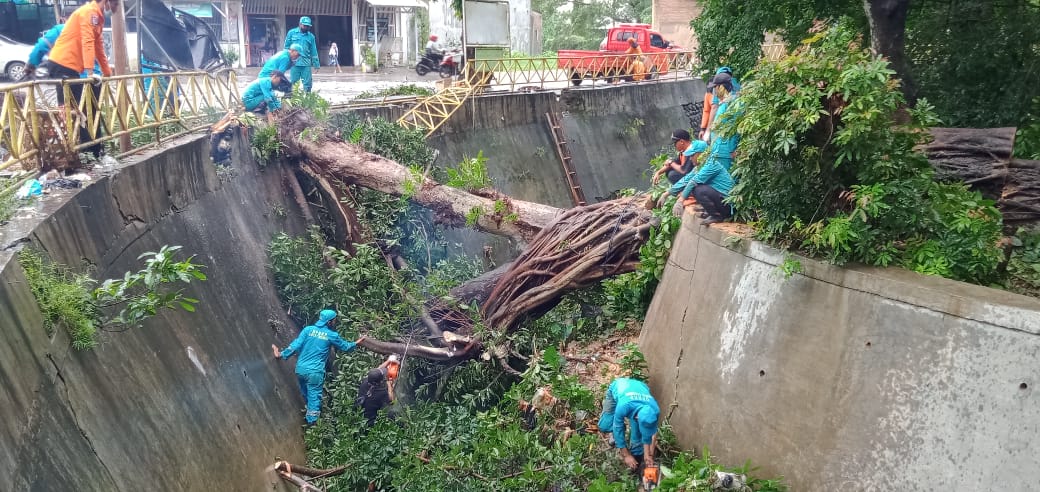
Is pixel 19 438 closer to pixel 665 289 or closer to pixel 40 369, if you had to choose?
pixel 40 369

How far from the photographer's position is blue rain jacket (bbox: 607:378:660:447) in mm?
6383

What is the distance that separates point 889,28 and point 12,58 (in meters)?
17.9

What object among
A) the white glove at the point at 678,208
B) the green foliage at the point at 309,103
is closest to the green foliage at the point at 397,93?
the green foliage at the point at 309,103

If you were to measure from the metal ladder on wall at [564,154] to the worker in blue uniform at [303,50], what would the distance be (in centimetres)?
691

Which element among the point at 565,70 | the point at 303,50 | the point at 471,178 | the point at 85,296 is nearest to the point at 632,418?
the point at 85,296

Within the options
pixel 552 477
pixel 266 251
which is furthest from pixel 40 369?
pixel 266 251

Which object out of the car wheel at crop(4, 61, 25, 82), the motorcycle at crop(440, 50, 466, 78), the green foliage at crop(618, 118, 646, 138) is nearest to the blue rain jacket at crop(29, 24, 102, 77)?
the car wheel at crop(4, 61, 25, 82)

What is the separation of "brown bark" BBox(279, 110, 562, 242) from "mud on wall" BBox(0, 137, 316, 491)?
833 mm

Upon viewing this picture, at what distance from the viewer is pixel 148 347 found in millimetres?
6258

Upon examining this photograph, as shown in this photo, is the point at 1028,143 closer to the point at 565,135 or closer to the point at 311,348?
the point at 311,348

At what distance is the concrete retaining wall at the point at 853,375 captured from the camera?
4598 millimetres

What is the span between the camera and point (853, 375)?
535cm

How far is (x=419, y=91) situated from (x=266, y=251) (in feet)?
22.5

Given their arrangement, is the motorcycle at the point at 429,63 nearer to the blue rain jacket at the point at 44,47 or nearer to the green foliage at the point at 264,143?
the green foliage at the point at 264,143
